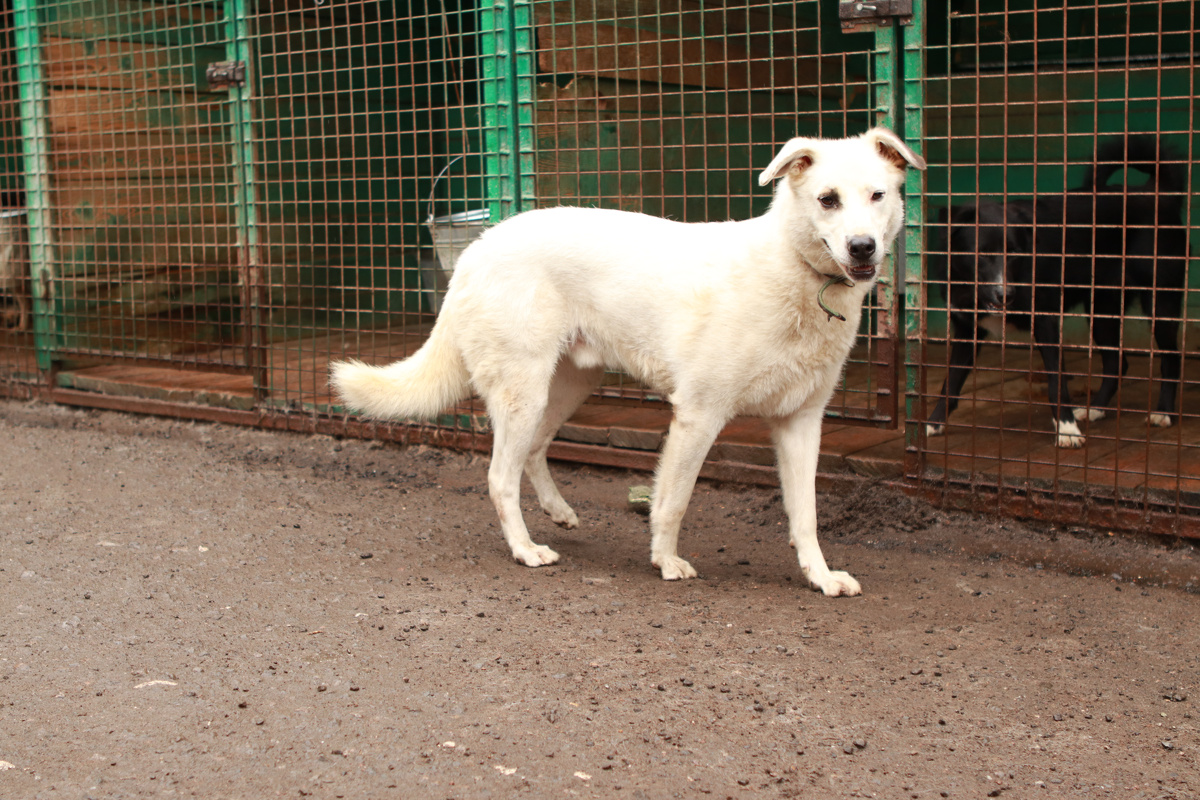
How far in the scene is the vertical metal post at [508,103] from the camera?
5.12 m

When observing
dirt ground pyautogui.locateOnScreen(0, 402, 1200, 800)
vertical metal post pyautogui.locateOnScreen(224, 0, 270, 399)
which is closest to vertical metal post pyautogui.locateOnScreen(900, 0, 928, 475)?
dirt ground pyautogui.locateOnScreen(0, 402, 1200, 800)

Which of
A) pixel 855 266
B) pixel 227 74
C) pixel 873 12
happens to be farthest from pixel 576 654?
pixel 227 74

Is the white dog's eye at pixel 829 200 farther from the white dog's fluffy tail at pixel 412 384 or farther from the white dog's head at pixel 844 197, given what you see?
the white dog's fluffy tail at pixel 412 384

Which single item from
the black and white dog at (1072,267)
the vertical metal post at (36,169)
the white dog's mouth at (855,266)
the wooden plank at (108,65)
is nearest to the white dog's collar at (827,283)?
the white dog's mouth at (855,266)

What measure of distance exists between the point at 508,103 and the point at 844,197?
2451 millimetres

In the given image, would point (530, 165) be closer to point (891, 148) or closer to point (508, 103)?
point (508, 103)

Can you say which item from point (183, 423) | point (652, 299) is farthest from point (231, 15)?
point (652, 299)

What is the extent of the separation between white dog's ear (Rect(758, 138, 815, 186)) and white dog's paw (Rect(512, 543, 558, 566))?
4.93ft

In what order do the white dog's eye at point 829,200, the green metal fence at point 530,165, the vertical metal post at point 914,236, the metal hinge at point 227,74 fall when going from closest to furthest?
the white dog's eye at point 829,200 < the vertical metal post at point 914,236 < the green metal fence at point 530,165 < the metal hinge at point 227,74

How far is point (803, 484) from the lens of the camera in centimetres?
364

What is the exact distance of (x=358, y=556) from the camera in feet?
13.1

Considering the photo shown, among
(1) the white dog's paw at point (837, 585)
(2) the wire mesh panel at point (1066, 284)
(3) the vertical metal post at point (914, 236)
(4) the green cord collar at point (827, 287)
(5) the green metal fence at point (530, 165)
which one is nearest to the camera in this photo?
(4) the green cord collar at point (827, 287)

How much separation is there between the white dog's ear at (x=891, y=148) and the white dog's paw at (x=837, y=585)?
133 cm

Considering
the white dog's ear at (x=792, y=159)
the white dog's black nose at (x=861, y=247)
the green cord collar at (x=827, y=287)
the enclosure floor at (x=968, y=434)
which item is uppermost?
the white dog's ear at (x=792, y=159)
